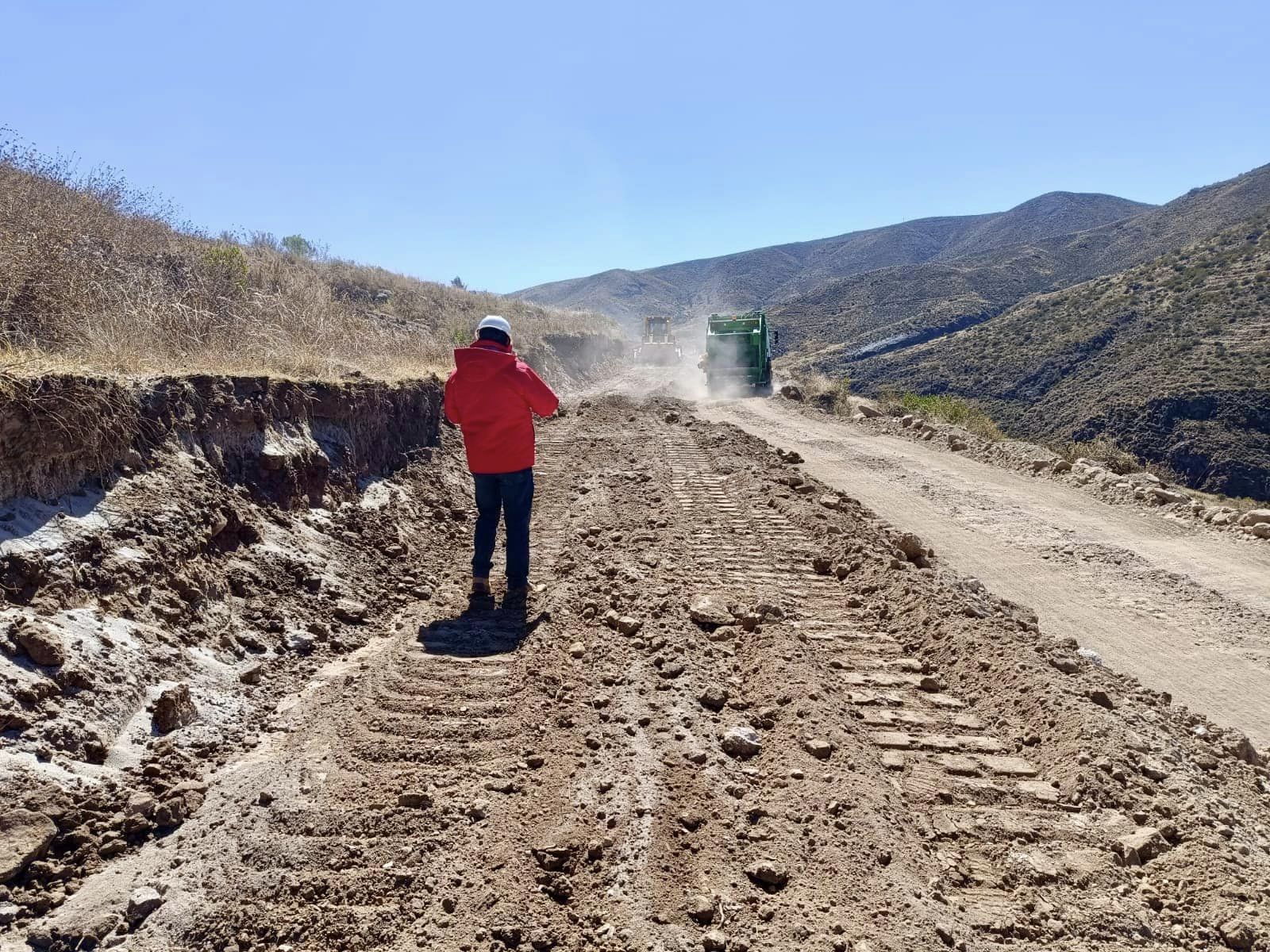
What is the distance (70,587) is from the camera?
3389 millimetres

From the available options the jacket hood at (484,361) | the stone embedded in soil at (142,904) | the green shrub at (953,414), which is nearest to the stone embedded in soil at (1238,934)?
the stone embedded in soil at (142,904)

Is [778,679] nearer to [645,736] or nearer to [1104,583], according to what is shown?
[645,736]

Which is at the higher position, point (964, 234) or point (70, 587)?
point (964, 234)

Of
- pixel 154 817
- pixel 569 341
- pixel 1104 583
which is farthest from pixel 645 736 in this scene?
pixel 569 341

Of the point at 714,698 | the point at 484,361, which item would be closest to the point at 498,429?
the point at 484,361

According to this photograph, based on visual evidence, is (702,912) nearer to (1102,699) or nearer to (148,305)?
(1102,699)

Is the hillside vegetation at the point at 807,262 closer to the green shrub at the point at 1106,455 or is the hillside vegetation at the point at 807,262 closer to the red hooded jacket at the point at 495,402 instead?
the green shrub at the point at 1106,455

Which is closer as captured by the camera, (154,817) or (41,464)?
(154,817)

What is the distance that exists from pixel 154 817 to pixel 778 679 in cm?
280

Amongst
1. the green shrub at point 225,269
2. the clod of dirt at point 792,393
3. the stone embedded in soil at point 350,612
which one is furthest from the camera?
the clod of dirt at point 792,393

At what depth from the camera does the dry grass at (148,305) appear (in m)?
4.87

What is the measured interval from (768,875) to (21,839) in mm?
2506

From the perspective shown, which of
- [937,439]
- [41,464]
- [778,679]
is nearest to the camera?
[41,464]

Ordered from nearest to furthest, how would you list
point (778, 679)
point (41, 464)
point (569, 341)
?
point (41, 464), point (778, 679), point (569, 341)
